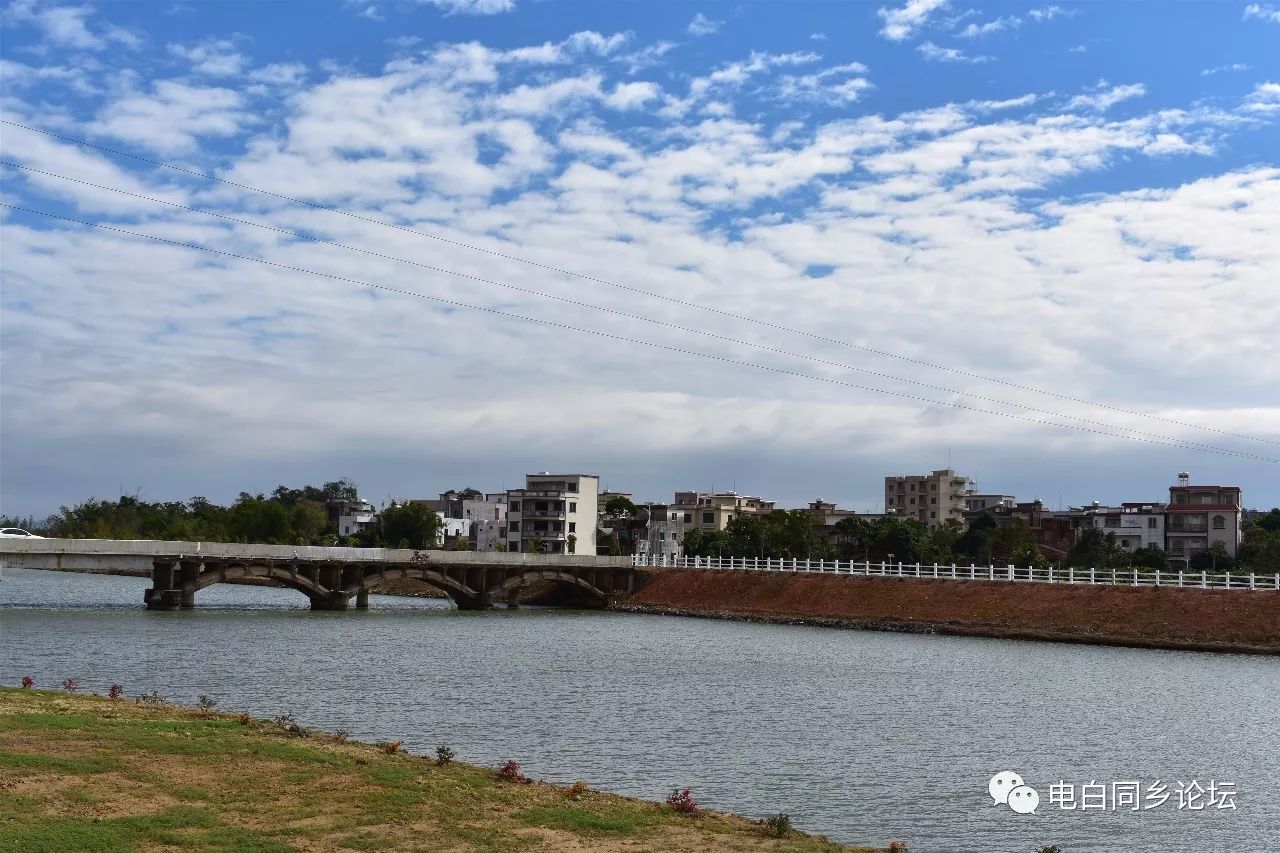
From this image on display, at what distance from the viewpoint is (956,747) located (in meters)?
30.5

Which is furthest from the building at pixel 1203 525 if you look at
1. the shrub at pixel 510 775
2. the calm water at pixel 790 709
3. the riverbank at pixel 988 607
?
the shrub at pixel 510 775

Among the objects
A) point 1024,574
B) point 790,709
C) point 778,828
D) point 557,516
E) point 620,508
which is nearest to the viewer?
point 778,828

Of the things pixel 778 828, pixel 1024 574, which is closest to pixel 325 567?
pixel 1024 574

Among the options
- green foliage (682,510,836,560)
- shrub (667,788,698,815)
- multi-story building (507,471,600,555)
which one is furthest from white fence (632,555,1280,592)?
shrub (667,788,698,815)

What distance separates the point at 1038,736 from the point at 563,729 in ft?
40.3

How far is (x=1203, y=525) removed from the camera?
131m

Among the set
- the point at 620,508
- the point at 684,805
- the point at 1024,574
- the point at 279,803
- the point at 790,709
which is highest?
the point at 620,508

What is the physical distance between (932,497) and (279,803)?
15755cm

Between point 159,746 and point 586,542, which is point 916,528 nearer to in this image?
point 586,542

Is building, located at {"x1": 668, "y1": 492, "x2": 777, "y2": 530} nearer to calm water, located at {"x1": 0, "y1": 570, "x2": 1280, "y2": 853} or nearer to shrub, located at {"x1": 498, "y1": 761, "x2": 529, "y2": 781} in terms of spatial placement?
calm water, located at {"x1": 0, "y1": 570, "x2": 1280, "y2": 853}

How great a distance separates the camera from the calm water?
23.3 metres

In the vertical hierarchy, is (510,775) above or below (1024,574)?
below

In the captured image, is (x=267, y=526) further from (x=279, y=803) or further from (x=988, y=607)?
(x=279, y=803)

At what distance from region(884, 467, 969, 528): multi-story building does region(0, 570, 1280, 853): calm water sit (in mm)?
102017
